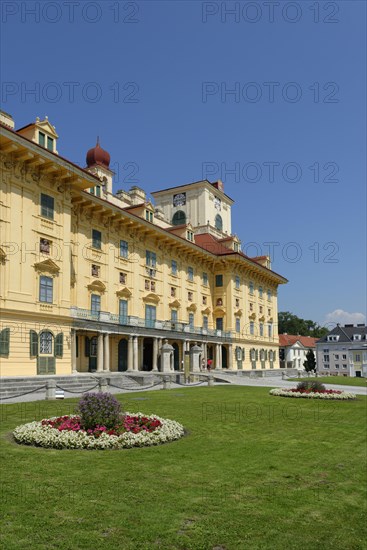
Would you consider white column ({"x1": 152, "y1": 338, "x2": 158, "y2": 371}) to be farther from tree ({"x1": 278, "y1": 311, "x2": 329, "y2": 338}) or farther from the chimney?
tree ({"x1": 278, "y1": 311, "x2": 329, "y2": 338})

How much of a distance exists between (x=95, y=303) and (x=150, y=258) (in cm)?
918

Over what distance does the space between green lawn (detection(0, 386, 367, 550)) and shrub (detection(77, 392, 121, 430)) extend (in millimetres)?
1375

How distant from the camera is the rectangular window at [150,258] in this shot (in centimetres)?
4428

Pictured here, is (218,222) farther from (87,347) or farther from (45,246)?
(45,246)

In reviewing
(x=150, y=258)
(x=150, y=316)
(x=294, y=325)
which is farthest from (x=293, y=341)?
(x=150, y=258)

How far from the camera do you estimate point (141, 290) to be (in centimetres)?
4300

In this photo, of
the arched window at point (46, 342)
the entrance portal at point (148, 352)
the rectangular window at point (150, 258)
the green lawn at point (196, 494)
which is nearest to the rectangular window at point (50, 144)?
the arched window at point (46, 342)

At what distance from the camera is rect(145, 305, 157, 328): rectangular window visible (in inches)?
1669

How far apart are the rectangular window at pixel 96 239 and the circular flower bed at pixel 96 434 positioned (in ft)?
83.5

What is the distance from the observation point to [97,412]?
11883 millimetres

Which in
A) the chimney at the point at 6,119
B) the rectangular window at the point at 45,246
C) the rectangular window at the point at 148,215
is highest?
the chimney at the point at 6,119

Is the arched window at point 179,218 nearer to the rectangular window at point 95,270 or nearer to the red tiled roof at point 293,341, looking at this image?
the rectangular window at point 95,270

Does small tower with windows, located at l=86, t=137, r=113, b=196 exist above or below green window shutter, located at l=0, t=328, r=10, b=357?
above

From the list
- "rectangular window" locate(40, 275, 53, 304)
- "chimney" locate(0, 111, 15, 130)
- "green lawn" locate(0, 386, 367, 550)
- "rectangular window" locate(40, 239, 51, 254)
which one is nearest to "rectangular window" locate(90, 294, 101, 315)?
"rectangular window" locate(40, 275, 53, 304)
